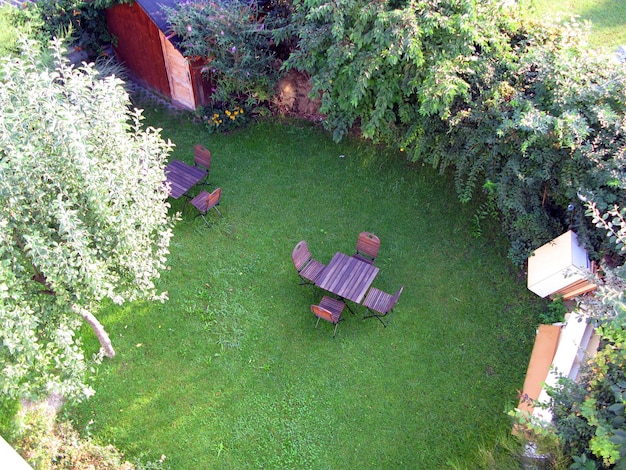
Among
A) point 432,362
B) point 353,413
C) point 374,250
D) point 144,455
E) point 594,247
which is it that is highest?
point 594,247

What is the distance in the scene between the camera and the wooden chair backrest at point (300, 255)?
813cm

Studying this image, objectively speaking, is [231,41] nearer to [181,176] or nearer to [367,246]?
[181,176]

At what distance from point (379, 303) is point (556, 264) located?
279 cm

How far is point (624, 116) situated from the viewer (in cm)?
703

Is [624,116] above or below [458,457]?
above

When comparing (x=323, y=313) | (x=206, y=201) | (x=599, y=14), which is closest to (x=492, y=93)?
(x=323, y=313)

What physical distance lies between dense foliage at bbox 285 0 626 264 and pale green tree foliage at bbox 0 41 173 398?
4119 mm

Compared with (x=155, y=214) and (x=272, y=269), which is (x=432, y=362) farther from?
(x=155, y=214)

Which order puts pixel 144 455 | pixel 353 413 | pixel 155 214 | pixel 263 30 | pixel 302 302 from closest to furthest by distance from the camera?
pixel 155 214 < pixel 144 455 < pixel 353 413 < pixel 302 302 < pixel 263 30

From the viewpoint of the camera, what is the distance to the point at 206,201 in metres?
9.08

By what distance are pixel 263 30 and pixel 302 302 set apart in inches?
218

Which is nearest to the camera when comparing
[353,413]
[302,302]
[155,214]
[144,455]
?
[155,214]

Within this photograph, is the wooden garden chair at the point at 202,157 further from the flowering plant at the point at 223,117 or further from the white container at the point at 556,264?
the white container at the point at 556,264

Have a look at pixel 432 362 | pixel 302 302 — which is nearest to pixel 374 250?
pixel 302 302
